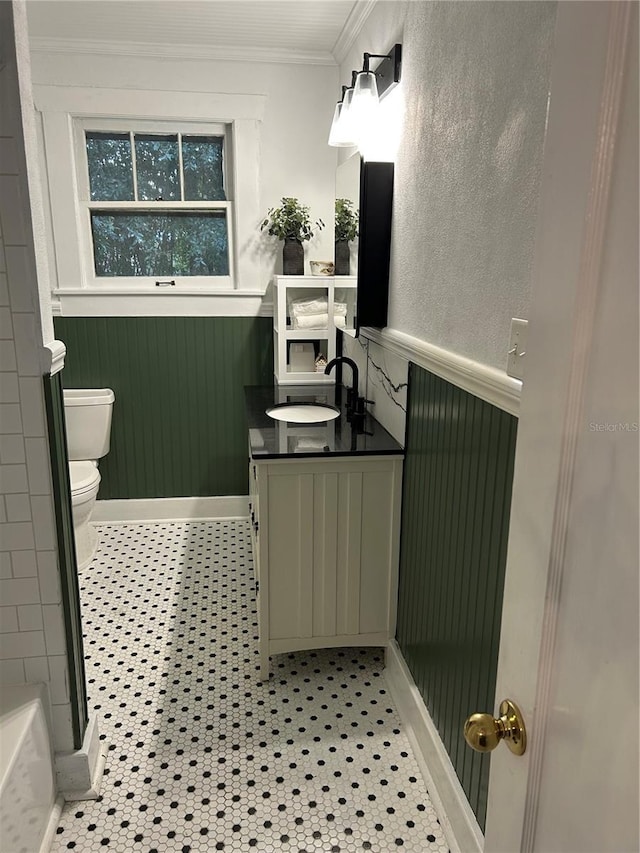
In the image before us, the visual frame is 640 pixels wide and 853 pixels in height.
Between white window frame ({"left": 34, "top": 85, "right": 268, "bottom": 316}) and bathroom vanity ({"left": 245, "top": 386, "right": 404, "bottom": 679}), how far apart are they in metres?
1.32

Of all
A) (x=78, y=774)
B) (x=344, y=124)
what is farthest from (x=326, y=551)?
(x=344, y=124)

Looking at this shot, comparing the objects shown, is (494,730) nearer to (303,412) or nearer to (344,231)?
(303,412)

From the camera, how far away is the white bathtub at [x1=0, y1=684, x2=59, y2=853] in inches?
54.8

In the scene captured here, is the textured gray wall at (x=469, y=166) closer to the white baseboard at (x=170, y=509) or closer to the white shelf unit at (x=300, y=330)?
the white shelf unit at (x=300, y=330)

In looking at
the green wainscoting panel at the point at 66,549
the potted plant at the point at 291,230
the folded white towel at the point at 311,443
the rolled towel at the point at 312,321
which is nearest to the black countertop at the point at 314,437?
the folded white towel at the point at 311,443

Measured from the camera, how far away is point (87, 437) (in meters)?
3.28

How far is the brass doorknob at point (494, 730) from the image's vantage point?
75cm

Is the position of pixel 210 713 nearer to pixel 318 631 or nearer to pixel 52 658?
pixel 318 631

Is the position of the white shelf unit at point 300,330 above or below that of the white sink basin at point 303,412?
above

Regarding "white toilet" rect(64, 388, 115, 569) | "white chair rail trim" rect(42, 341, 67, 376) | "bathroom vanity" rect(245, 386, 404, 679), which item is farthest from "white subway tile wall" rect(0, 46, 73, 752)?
"white toilet" rect(64, 388, 115, 569)

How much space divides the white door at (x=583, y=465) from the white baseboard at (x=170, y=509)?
295 cm

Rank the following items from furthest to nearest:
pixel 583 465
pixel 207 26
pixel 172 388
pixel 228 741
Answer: pixel 172 388, pixel 207 26, pixel 228 741, pixel 583 465

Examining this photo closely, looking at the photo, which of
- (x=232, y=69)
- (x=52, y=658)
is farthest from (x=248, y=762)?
(x=232, y=69)

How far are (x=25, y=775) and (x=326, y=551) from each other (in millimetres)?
1067
